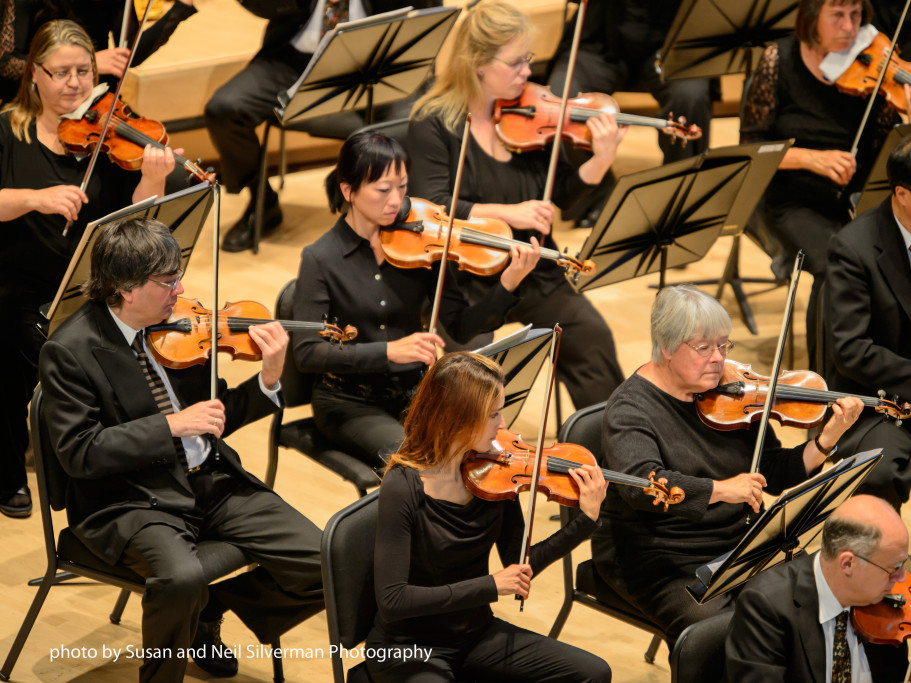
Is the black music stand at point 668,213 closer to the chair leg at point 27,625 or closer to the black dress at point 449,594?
the black dress at point 449,594

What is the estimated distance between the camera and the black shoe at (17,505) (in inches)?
147

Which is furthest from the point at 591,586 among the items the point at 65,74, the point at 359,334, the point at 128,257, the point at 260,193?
the point at 260,193

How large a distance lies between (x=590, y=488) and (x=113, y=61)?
2.37 m

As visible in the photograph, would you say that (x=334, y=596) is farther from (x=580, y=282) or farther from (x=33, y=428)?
(x=580, y=282)

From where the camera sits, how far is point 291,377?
356cm

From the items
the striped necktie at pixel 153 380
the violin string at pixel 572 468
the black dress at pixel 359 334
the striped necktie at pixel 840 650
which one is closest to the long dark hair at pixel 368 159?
the black dress at pixel 359 334

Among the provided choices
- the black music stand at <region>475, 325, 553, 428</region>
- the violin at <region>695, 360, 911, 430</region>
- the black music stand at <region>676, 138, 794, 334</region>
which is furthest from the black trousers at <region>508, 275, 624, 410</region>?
the violin at <region>695, 360, 911, 430</region>

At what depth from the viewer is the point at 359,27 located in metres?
4.31

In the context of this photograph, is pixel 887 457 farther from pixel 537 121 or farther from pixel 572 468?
pixel 537 121

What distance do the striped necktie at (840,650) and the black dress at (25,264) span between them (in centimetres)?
248

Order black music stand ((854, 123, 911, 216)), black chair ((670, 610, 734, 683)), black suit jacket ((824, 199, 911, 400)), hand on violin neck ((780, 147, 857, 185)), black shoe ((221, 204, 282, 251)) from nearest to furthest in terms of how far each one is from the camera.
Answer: black chair ((670, 610, 734, 683)) < black suit jacket ((824, 199, 911, 400)) < black music stand ((854, 123, 911, 216)) < hand on violin neck ((780, 147, 857, 185)) < black shoe ((221, 204, 282, 251))

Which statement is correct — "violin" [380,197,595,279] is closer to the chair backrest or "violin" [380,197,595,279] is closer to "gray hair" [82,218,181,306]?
the chair backrest

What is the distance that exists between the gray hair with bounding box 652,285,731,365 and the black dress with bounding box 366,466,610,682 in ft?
1.74

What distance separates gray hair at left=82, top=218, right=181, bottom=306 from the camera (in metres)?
2.82
